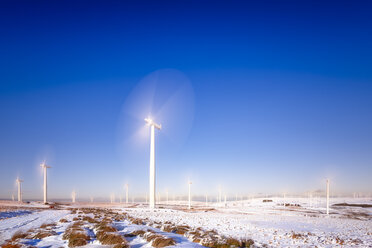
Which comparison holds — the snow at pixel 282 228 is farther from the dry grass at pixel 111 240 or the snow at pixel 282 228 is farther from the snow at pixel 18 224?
the snow at pixel 18 224

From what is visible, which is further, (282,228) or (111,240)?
(282,228)

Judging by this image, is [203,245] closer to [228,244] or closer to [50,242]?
[228,244]

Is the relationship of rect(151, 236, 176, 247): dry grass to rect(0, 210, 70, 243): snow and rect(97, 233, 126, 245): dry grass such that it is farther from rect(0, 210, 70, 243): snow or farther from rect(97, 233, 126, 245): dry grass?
rect(0, 210, 70, 243): snow

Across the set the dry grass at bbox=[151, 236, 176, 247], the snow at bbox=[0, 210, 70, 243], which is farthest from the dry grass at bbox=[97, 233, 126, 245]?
the snow at bbox=[0, 210, 70, 243]

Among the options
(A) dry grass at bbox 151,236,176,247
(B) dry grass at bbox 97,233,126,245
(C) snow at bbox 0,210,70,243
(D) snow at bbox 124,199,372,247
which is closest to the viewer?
(A) dry grass at bbox 151,236,176,247

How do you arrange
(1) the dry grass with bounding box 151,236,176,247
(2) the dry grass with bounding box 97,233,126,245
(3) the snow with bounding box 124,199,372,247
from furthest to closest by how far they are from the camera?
(3) the snow with bounding box 124,199,372,247 → (2) the dry grass with bounding box 97,233,126,245 → (1) the dry grass with bounding box 151,236,176,247

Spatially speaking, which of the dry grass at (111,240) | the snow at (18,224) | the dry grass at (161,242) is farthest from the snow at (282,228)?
the snow at (18,224)

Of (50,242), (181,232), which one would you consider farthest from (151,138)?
(50,242)

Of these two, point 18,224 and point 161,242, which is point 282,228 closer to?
point 161,242

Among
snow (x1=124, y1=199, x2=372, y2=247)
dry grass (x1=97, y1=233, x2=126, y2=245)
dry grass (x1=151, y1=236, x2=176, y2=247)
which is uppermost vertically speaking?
dry grass (x1=151, y1=236, x2=176, y2=247)

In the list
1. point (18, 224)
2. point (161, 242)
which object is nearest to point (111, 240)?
point (161, 242)

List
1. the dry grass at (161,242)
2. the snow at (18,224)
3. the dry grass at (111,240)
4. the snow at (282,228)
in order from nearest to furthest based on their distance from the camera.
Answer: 1. the dry grass at (161,242)
2. the dry grass at (111,240)
3. the snow at (282,228)
4. the snow at (18,224)

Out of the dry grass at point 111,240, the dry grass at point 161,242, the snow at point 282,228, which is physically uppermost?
the dry grass at point 161,242

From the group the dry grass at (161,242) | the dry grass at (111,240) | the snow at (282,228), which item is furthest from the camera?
the snow at (282,228)
